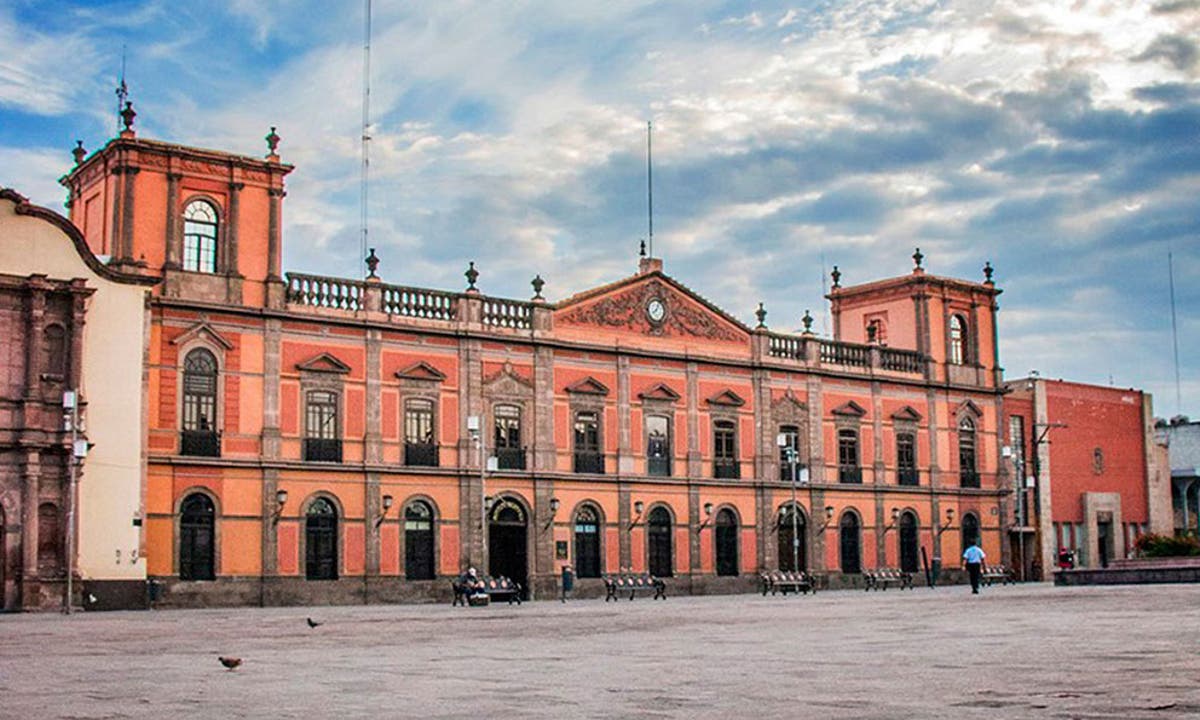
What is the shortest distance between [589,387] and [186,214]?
14556mm

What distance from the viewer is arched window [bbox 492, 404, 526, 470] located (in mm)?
45281

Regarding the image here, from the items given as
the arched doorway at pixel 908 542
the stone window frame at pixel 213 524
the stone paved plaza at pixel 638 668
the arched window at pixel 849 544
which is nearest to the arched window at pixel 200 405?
the stone window frame at pixel 213 524

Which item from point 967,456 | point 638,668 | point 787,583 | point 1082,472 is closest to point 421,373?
point 787,583

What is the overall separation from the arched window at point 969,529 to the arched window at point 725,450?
1308 centimetres

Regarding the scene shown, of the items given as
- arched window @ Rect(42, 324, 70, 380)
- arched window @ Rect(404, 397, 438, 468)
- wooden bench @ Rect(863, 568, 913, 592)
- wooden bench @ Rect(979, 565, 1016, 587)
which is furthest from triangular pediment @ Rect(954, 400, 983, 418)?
arched window @ Rect(42, 324, 70, 380)

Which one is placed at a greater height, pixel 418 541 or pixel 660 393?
pixel 660 393

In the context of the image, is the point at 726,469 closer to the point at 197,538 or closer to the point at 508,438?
the point at 508,438

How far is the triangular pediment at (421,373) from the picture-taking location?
142 feet

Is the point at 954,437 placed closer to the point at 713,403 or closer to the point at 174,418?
the point at 713,403

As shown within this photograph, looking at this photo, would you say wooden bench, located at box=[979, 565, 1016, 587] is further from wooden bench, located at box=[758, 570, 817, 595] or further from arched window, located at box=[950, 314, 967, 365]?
wooden bench, located at box=[758, 570, 817, 595]

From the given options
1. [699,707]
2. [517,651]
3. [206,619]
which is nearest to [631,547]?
[206,619]

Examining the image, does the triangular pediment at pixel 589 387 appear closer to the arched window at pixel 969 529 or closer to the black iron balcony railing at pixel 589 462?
the black iron balcony railing at pixel 589 462

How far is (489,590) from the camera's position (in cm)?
4000

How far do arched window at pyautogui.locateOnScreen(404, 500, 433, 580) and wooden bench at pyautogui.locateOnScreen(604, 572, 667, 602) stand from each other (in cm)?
571
